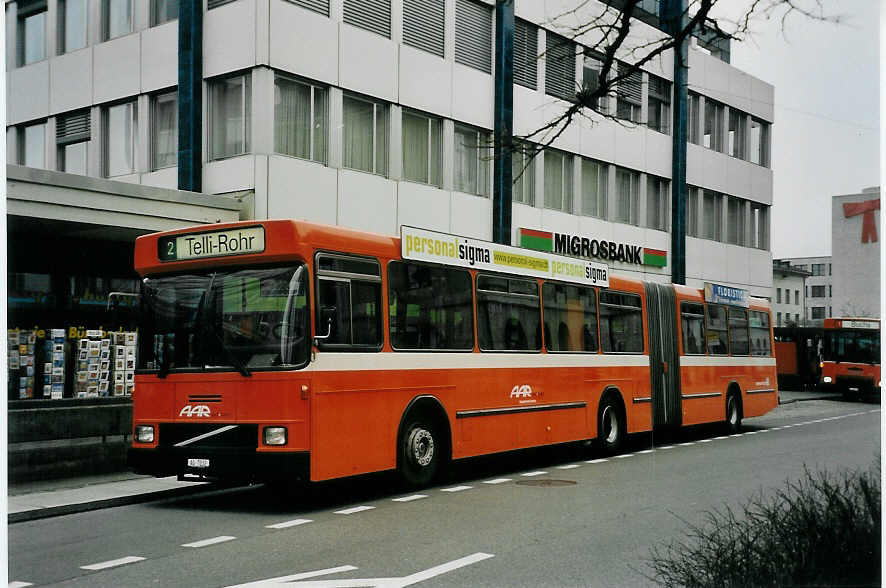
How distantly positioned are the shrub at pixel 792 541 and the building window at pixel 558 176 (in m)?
2.04

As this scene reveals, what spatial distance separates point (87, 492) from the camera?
11.0 meters

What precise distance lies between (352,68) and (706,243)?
19.0 feet

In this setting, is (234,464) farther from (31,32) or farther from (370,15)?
(31,32)

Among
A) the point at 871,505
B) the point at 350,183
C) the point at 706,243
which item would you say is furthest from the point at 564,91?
the point at 350,183

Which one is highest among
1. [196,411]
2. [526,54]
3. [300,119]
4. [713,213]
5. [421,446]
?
[300,119]

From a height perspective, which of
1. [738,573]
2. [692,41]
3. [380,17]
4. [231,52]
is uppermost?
[231,52]

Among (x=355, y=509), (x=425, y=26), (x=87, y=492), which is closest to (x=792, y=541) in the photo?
(x=425, y=26)

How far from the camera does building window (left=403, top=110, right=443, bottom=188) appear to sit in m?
8.38

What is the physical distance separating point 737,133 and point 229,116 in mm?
12268

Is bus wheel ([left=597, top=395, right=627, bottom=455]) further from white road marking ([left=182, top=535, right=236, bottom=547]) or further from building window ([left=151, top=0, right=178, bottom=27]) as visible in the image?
building window ([left=151, top=0, right=178, bottom=27])

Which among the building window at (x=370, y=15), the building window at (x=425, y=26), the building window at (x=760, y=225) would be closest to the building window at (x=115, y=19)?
the building window at (x=370, y=15)

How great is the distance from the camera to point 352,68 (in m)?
11.2

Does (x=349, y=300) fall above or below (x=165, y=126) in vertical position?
below

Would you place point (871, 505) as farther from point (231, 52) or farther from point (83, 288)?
point (231, 52)
